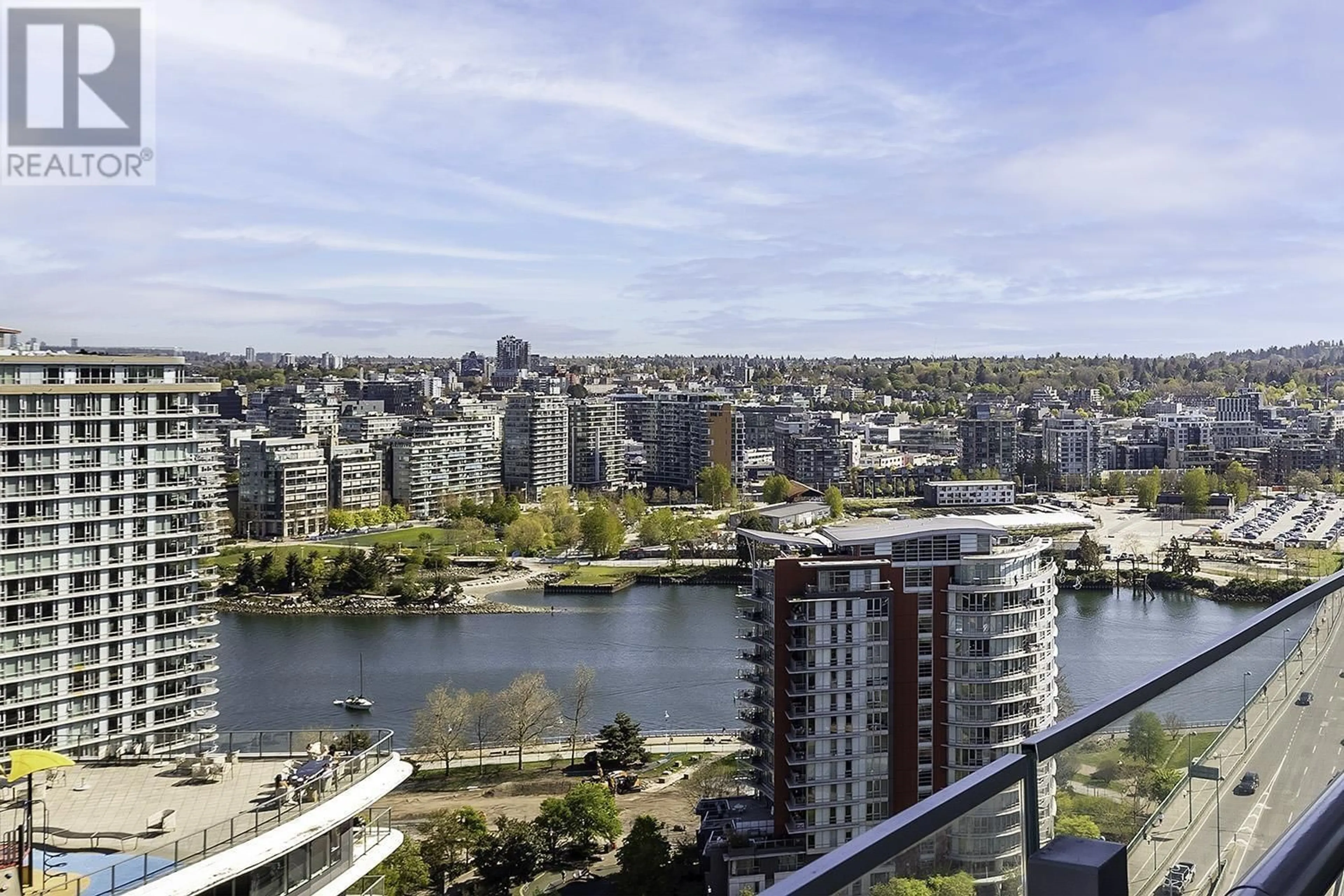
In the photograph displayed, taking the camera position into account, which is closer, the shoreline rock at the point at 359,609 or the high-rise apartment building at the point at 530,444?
the shoreline rock at the point at 359,609

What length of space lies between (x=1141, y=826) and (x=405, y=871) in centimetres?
390

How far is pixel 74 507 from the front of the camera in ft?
12.8

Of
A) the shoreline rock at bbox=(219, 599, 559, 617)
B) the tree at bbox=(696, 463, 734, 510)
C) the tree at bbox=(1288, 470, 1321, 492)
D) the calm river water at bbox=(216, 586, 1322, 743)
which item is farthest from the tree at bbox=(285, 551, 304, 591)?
the tree at bbox=(1288, 470, 1321, 492)

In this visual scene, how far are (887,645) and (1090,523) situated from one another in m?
10.0

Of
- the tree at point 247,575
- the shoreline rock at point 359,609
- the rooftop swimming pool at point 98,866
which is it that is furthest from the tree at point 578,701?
Result: the tree at point 247,575

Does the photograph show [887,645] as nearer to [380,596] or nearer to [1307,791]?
[1307,791]

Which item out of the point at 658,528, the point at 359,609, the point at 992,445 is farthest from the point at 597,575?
the point at 992,445

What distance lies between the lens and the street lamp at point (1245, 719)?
0.51 meters

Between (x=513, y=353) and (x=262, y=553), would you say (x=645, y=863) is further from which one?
(x=513, y=353)

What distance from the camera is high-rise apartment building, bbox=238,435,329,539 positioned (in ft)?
43.8

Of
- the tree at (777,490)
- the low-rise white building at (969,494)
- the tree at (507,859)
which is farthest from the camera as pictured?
the tree at (777,490)

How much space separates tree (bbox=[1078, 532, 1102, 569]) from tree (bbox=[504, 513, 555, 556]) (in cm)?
560

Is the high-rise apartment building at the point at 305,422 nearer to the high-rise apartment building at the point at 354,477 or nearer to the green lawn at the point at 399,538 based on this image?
the high-rise apartment building at the point at 354,477

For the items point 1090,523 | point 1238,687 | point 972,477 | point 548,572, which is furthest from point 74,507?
point 972,477
